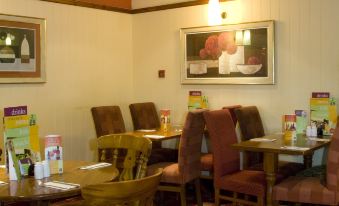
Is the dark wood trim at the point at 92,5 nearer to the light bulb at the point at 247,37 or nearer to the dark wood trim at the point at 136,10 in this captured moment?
the dark wood trim at the point at 136,10

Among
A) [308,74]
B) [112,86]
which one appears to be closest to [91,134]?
[112,86]

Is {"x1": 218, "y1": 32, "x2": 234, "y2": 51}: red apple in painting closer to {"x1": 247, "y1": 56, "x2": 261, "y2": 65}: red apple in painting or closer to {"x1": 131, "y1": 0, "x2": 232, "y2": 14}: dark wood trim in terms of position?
{"x1": 247, "y1": 56, "x2": 261, "y2": 65}: red apple in painting

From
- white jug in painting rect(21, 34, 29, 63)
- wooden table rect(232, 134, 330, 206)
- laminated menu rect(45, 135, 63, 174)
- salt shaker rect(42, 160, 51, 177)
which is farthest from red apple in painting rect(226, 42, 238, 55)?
salt shaker rect(42, 160, 51, 177)

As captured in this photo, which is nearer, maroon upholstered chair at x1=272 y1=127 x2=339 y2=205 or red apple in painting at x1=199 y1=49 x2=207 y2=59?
maroon upholstered chair at x1=272 y1=127 x2=339 y2=205

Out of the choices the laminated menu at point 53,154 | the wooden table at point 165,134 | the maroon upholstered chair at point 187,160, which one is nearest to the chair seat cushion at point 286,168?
the maroon upholstered chair at point 187,160

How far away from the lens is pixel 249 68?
4633mm

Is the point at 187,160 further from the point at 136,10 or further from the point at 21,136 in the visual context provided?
the point at 136,10

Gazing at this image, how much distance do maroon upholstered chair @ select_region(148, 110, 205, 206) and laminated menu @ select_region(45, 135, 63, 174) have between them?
53.6 inches

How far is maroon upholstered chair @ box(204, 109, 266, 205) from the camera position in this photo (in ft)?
11.2

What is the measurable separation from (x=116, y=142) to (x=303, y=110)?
6.97 feet

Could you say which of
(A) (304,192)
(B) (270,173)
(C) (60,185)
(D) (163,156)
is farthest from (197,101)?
(C) (60,185)

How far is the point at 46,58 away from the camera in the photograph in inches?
181

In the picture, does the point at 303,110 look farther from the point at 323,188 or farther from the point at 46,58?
the point at 46,58

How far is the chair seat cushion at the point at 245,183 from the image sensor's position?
3.37 meters
